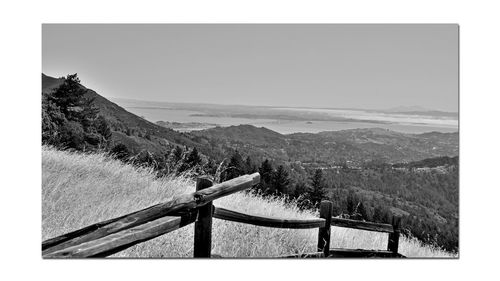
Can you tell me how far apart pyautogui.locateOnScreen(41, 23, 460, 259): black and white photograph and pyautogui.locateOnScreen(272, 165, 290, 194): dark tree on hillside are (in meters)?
0.65

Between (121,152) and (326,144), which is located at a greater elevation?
(326,144)

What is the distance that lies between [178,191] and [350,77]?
3.00m

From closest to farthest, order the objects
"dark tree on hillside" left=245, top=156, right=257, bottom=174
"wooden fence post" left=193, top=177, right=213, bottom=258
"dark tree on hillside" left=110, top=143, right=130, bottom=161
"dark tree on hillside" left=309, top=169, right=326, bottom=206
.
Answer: "wooden fence post" left=193, top=177, right=213, bottom=258, "dark tree on hillside" left=245, top=156, right=257, bottom=174, "dark tree on hillside" left=110, top=143, right=130, bottom=161, "dark tree on hillside" left=309, top=169, right=326, bottom=206

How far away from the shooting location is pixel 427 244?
25.6ft

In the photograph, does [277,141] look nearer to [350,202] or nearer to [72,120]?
[350,202]

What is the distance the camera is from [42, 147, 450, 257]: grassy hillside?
5.46 meters

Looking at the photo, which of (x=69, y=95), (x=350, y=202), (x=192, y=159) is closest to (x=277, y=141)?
(x=192, y=159)

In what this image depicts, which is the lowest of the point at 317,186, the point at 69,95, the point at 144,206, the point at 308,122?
the point at 144,206

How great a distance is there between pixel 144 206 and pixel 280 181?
3002 mm

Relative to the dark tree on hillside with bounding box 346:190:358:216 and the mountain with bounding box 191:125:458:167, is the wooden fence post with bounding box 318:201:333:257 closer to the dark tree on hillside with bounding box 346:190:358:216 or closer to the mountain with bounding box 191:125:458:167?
the mountain with bounding box 191:125:458:167

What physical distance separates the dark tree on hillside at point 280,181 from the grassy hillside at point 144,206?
297mm

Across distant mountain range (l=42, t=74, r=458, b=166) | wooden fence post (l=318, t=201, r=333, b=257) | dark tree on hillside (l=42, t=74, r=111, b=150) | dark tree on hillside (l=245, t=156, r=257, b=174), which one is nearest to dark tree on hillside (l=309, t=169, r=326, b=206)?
distant mountain range (l=42, t=74, r=458, b=166)

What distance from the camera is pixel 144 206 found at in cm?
649
